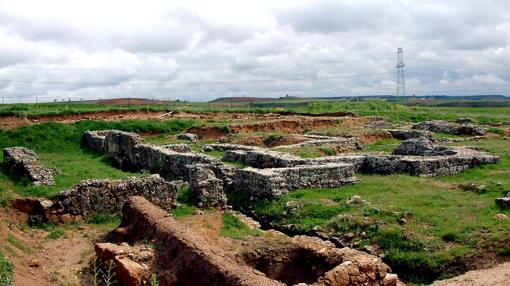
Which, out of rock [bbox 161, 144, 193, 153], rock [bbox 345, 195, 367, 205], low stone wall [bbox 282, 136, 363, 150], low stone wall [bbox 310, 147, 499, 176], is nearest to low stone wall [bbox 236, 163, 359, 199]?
low stone wall [bbox 310, 147, 499, 176]

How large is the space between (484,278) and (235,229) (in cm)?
634

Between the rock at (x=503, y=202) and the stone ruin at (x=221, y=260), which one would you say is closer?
the stone ruin at (x=221, y=260)

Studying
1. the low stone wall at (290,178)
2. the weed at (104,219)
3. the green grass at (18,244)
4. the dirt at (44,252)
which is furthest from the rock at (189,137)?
the green grass at (18,244)

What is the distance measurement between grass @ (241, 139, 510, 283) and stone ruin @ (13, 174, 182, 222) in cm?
287

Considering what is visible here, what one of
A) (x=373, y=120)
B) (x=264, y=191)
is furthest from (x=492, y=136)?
(x=264, y=191)

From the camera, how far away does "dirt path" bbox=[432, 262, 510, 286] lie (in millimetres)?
10547

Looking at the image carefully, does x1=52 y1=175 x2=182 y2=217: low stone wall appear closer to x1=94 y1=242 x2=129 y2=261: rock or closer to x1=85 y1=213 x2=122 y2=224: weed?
x1=85 y1=213 x2=122 y2=224: weed

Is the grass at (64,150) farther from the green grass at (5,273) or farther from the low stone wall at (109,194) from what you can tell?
the green grass at (5,273)

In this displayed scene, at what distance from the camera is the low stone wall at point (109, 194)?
15.9 m

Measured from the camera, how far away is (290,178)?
1805cm

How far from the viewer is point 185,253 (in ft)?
35.7

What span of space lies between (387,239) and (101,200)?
8.66 m

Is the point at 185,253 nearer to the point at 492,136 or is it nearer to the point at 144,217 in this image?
the point at 144,217

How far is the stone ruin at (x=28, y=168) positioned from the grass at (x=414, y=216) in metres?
7.03
